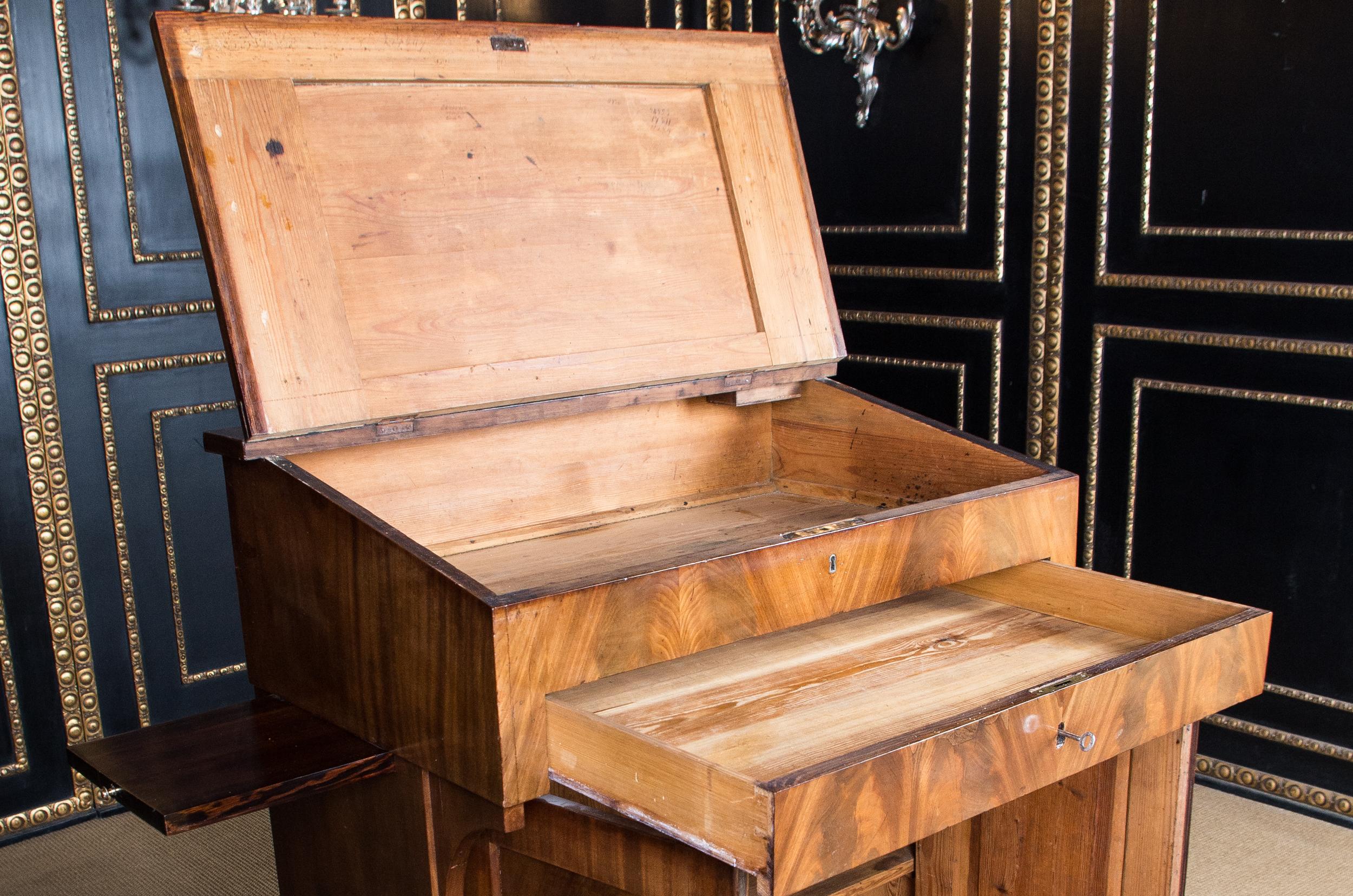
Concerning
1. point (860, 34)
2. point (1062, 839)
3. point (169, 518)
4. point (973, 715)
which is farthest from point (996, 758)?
point (860, 34)

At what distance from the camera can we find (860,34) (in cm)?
325

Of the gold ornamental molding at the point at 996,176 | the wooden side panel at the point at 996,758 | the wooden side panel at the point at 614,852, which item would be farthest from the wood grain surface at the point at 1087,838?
the gold ornamental molding at the point at 996,176

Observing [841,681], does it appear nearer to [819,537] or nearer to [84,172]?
[819,537]

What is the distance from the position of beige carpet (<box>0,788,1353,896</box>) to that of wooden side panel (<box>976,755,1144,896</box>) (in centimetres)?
74

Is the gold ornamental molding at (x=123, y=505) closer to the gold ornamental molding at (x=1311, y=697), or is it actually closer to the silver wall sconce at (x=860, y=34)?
the silver wall sconce at (x=860, y=34)

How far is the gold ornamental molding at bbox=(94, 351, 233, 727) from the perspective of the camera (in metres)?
2.85

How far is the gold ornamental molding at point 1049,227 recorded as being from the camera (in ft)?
9.64

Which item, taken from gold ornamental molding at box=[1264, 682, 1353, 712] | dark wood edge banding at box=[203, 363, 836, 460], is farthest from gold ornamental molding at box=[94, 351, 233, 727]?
gold ornamental molding at box=[1264, 682, 1353, 712]

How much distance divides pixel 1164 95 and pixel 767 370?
1342 mm

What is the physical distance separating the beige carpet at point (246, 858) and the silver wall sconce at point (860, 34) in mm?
1909

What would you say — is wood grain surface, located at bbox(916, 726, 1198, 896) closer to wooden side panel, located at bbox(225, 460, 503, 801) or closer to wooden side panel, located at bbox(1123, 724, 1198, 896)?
wooden side panel, located at bbox(1123, 724, 1198, 896)

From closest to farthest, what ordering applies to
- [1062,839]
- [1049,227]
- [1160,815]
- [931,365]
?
[1160,815]
[1062,839]
[1049,227]
[931,365]

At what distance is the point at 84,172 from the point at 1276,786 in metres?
2.94

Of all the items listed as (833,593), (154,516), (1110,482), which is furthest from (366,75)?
(1110,482)
